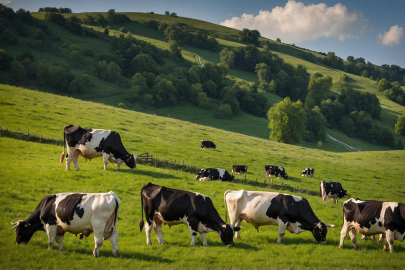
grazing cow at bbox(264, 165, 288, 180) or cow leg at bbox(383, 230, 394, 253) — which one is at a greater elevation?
cow leg at bbox(383, 230, 394, 253)

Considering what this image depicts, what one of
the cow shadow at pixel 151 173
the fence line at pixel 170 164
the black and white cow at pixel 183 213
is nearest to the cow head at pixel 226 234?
the black and white cow at pixel 183 213

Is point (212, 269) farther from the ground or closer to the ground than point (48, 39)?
closer to the ground

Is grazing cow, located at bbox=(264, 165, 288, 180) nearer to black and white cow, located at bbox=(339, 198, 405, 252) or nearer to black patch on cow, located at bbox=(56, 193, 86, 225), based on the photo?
black and white cow, located at bbox=(339, 198, 405, 252)

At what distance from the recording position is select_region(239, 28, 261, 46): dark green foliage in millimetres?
174625

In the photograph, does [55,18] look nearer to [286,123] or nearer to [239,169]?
[286,123]

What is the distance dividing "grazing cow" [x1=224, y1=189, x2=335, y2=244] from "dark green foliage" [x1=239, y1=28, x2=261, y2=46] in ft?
556

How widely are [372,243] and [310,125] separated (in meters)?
80.2

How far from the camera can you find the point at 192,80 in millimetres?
95625

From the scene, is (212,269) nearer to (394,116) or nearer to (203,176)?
(203,176)

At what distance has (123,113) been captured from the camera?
155 ft

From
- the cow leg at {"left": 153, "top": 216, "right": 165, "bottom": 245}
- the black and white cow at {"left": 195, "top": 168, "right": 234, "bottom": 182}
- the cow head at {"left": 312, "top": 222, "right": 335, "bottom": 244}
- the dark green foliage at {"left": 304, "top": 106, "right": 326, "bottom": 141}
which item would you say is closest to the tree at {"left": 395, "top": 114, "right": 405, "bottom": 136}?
the dark green foliage at {"left": 304, "top": 106, "right": 326, "bottom": 141}

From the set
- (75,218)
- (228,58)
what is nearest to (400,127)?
(228,58)

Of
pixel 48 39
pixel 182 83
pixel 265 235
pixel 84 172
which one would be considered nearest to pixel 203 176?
pixel 84 172

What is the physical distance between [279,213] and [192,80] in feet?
277
